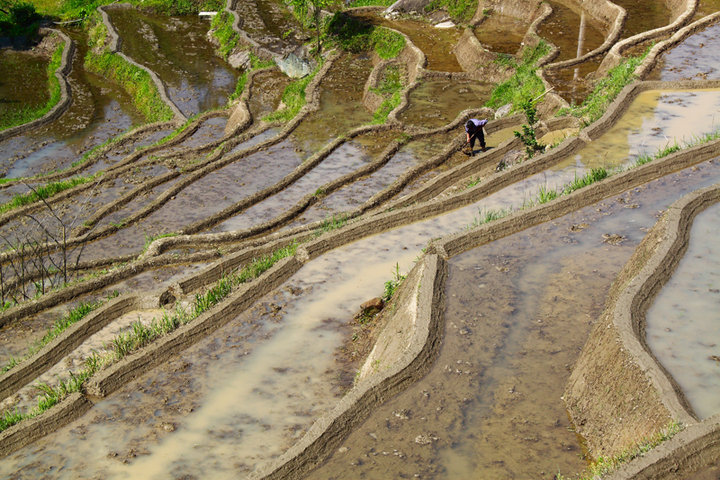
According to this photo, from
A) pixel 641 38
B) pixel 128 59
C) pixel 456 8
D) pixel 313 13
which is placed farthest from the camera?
pixel 313 13

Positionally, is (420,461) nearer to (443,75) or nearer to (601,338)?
(601,338)

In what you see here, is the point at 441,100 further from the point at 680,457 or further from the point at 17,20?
the point at 17,20

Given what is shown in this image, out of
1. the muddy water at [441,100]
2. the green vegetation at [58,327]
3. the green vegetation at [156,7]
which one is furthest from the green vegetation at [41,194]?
the green vegetation at [156,7]

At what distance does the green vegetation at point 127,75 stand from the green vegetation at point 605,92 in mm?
Answer: 12475

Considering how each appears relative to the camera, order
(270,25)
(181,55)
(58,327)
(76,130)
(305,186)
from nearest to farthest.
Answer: (58,327) → (305,186) → (76,130) → (181,55) → (270,25)

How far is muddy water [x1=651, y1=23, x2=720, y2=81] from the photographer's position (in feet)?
50.4

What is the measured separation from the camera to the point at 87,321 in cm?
922

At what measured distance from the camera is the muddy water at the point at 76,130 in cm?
2014

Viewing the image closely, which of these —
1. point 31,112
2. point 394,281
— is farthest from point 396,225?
point 31,112

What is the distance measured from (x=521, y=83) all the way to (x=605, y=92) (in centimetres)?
325

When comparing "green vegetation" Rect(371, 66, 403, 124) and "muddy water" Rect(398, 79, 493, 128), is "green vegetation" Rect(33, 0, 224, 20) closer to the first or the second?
"green vegetation" Rect(371, 66, 403, 124)

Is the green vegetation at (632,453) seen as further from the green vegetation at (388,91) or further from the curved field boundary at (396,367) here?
the green vegetation at (388,91)

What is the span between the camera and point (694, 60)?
54.0 ft

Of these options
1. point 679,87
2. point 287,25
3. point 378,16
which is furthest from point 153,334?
point 287,25
